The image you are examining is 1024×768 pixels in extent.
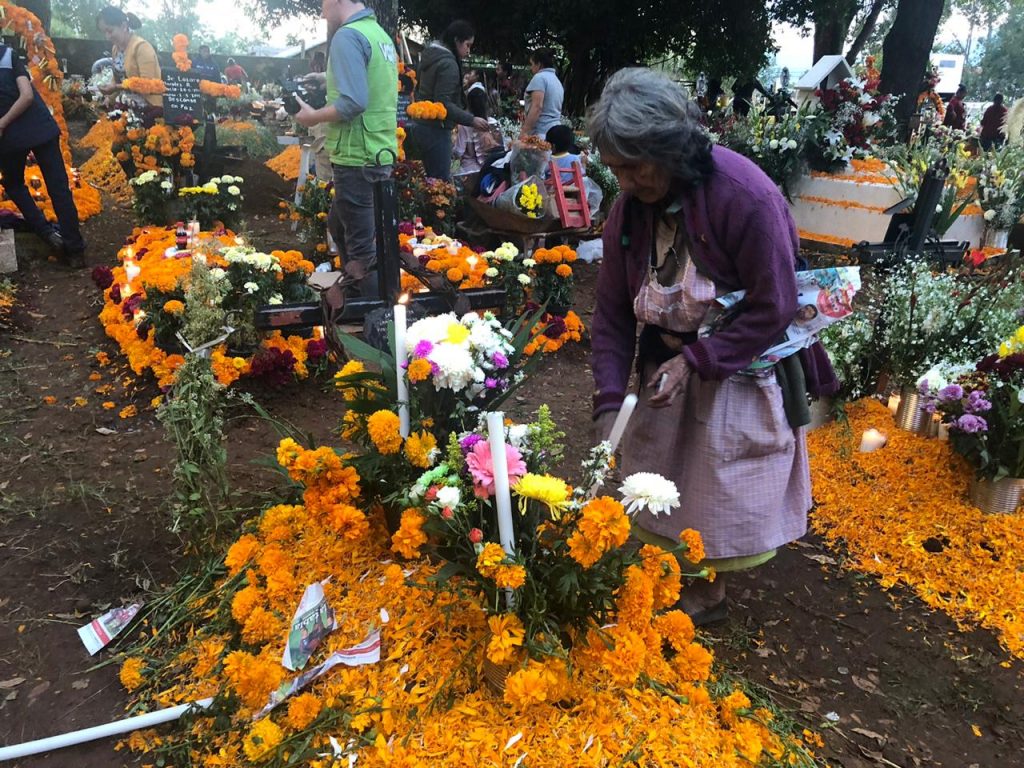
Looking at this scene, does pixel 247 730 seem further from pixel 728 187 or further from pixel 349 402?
pixel 728 187

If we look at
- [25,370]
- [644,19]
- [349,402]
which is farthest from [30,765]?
[644,19]

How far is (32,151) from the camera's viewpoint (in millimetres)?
5625

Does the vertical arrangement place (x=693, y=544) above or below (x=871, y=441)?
above

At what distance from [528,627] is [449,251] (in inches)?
160

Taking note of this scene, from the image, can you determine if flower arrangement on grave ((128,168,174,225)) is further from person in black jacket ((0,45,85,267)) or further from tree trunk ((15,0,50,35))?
tree trunk ((15,0,50,35))

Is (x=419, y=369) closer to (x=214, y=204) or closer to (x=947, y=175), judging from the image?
(x=214, y=204)

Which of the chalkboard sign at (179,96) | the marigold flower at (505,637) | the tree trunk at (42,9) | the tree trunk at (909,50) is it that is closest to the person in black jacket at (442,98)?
the chalkboard sign at (179,96)

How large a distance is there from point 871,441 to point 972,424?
67 centimetres

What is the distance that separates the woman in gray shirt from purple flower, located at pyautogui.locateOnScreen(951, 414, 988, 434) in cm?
494

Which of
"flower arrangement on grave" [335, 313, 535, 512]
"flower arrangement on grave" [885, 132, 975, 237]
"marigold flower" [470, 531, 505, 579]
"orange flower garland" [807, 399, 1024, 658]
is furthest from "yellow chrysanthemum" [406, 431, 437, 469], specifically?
"flower arrangement on grave" [885, 132, 975, 237]

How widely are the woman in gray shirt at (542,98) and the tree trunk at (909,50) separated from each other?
744cm

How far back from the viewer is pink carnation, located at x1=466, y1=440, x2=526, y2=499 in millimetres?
1673

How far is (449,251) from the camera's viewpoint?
541 centimetres

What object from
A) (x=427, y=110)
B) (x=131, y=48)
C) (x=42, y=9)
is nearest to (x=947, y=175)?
(x=427, y=110)
